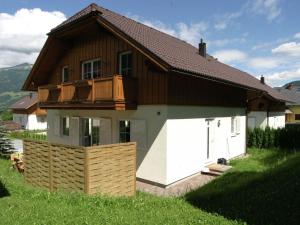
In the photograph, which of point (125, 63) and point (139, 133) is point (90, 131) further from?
point (125, 63)

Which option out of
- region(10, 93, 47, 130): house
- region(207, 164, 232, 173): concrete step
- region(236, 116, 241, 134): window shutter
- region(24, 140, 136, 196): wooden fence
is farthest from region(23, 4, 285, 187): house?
region(10, 93, 47, 130): house

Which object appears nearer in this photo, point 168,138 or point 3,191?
point 3,191

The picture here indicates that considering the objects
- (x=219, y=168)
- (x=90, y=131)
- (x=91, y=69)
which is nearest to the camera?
(x=219, y=168)

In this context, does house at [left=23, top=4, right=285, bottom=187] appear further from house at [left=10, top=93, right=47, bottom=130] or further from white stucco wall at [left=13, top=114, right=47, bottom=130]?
white stucco wall at [left=13, top=114, right=47, bottom=130]

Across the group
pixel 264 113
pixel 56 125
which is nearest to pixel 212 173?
pixel 56 125

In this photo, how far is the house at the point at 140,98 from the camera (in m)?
12.5

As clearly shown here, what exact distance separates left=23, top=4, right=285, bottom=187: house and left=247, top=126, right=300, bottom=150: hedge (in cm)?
378

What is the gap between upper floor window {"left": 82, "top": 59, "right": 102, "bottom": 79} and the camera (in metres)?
15.8

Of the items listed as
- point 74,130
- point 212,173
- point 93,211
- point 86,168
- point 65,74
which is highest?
point 65,74

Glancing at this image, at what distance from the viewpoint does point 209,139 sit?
51.4ft

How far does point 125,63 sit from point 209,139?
223 inches

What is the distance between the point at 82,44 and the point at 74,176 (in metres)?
9.40

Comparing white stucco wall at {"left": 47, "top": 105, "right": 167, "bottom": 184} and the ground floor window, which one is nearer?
white stucco wall at {"left": 47, "top": 105, "right": 167, "bottom": 184}

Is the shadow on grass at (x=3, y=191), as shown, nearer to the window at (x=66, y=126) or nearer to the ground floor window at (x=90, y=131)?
the ground floor window at (x=90, y=131)
